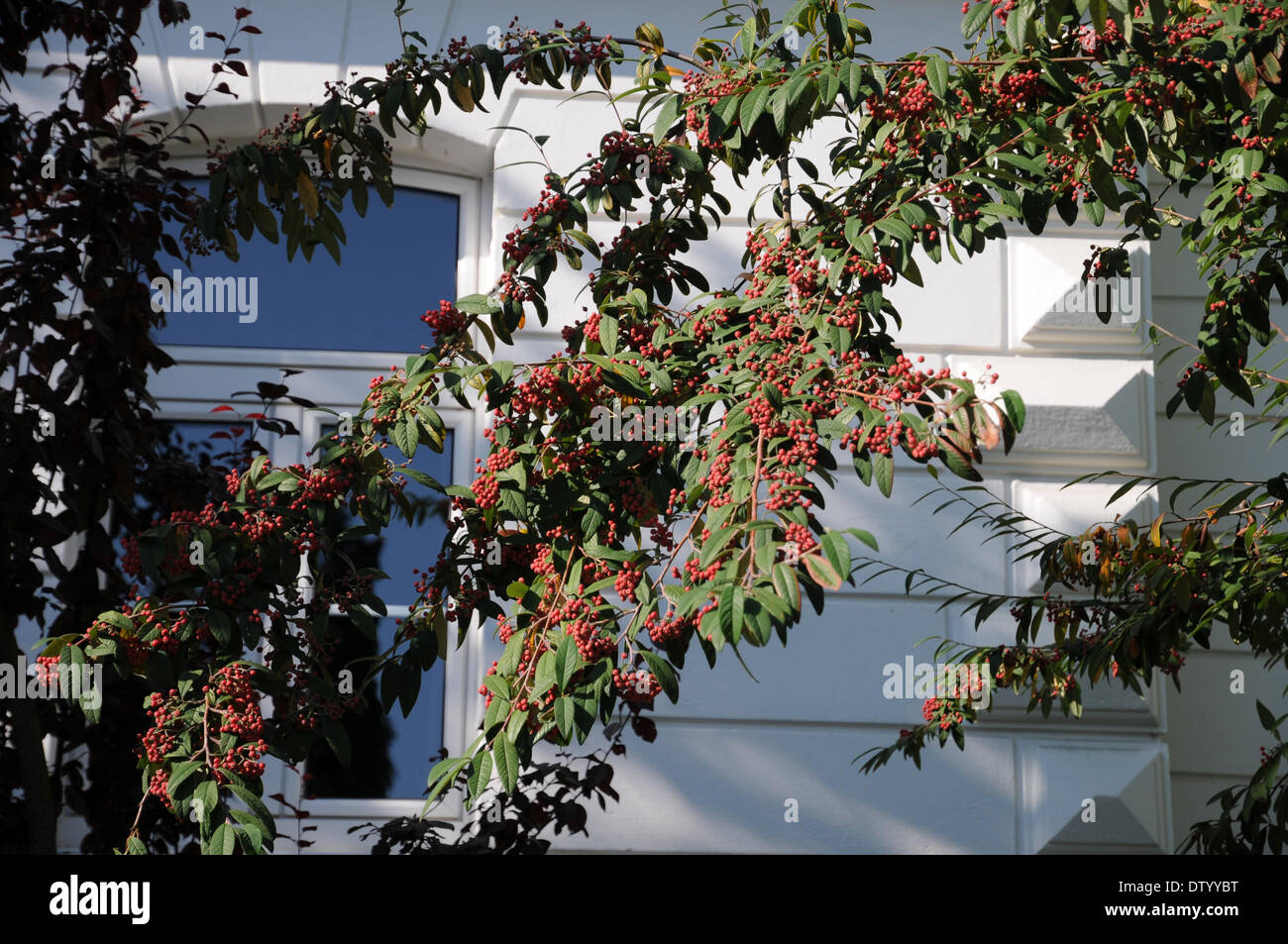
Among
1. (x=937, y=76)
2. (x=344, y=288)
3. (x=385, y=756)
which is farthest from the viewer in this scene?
(x=344, y=288)

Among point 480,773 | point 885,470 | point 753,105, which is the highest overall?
point 753,105

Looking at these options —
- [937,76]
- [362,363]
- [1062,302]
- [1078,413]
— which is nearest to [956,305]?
[1062,302]

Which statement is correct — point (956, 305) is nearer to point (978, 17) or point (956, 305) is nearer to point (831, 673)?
point (831, 673)

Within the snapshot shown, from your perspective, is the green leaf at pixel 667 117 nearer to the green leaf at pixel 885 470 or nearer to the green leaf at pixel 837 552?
the green leaf at pixel 885 470

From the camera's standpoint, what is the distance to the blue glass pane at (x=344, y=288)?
399 centimetres

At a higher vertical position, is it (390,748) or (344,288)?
(344,288)

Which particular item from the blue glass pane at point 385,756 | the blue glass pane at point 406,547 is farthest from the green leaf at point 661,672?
the blue glass pane at point 406,547

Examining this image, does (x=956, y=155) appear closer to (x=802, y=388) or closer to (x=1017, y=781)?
(x=802, y=388)

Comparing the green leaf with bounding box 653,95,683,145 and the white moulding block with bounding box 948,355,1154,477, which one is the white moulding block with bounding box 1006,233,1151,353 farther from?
the green leaf with bounding box 653,95,683,145

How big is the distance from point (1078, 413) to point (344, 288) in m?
2.64

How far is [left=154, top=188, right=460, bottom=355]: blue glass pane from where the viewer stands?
13.1 ft

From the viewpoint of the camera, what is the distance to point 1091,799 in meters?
3.84

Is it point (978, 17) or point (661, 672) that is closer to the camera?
point (661, 672)
